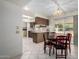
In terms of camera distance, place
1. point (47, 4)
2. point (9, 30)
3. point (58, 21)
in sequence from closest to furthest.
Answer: point (9, 30) → point (47, 4) → point (58, 21)

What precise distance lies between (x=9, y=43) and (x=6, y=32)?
40 cm

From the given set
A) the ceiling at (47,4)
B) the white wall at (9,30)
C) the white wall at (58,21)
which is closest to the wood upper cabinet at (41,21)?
the white wall at (58,21)

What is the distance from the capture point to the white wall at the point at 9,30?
3781 mm

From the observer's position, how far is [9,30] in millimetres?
4098

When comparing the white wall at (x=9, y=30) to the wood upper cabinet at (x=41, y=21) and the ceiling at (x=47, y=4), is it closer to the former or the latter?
the ceiling at (x=47, y=4)

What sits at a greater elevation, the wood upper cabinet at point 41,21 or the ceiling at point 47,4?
the ceiling at point 47,4

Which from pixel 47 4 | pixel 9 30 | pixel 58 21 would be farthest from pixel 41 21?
pixel 9 30

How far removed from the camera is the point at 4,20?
388 cm

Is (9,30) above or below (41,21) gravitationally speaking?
below

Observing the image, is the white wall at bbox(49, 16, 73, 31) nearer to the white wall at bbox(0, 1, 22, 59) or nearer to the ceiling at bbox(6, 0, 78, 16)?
the ceiling at bbox(6, 0, 78, 16)

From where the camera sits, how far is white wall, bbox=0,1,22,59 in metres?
3.78

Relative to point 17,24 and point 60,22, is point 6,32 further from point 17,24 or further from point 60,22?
point 60,22

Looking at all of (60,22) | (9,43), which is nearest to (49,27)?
(60,22)

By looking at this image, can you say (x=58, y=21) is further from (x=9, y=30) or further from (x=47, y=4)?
(x=9, y=30)
